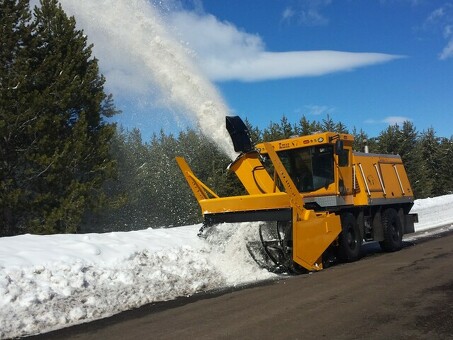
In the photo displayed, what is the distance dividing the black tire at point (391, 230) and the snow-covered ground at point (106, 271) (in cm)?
448

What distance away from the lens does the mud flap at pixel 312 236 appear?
28.6 ft

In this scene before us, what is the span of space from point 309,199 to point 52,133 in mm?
14766

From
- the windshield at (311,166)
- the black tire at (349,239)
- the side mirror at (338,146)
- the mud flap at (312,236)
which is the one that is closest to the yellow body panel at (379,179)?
the black tire at (349,239)

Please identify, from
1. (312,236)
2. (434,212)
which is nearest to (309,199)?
(312,236)

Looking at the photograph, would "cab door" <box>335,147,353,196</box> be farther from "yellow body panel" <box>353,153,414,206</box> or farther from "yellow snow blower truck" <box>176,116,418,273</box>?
"yellow body panel" <box>353,153,414,206</box>

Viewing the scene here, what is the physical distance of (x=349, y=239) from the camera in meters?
10.8

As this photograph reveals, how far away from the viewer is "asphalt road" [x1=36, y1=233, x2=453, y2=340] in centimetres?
521

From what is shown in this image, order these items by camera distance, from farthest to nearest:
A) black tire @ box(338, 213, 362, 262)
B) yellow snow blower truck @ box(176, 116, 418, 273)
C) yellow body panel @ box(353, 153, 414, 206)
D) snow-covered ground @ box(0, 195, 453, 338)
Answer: yellow body panel @ box(353, 153, 414, 206) → black tire @ box(338, 213, 362, 262) → yellow snow blower truck @ box(176, 116, 418, 273) → snow-covered ground @ box(0, 195, 453, 338)

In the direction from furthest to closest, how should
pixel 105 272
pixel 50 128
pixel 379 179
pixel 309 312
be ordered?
1. pixel 50 128
2. pixel 379 179
3. pixel 105 272
4. pixel 309 312

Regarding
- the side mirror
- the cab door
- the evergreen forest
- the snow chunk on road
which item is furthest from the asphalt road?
the snow chunk on road

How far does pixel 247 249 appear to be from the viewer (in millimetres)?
9578

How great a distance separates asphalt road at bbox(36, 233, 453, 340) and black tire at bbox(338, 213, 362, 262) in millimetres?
1762

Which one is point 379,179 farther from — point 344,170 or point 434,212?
point 434,212

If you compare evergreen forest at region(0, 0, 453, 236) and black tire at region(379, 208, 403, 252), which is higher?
evergreen forest at region(0, 0, 453, 236)
